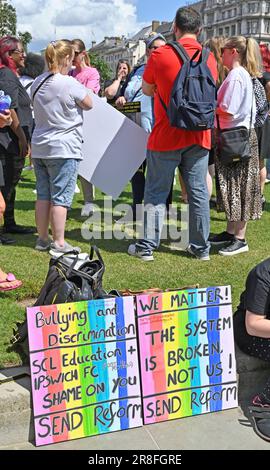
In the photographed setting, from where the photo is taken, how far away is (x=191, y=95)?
14.7ft

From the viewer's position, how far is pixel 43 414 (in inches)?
106

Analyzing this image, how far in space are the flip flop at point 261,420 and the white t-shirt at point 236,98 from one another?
116 inches

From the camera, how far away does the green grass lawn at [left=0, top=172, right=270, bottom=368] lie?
13.1 ft

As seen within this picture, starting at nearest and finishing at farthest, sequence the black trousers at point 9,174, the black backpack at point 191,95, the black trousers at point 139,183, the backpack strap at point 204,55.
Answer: the black backpack at point 191,95 → the backpack strap at point 204,55 → the black trousers at point 9,174 → the black trousers at point 139,183

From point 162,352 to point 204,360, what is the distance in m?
0.25

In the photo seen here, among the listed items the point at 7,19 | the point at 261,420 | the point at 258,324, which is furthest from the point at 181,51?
the point at 7,19

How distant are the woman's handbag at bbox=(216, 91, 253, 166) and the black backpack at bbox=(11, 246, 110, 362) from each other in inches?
92.8

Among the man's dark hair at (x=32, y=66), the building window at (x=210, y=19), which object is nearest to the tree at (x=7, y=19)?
the man's dark hair at (x=32, y=66)

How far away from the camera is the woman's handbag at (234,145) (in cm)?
507

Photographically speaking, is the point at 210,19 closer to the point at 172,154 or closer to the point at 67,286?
the point at 172,154

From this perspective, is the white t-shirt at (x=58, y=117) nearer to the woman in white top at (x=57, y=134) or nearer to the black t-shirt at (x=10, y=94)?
the woman in white top at (x=57, y=134)

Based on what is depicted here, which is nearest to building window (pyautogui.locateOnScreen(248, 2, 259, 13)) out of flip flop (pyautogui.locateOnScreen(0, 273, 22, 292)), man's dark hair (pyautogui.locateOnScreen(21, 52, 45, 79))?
man's dark hair (pyautogui.locateOnScreen(21, 52, 45, 79))
